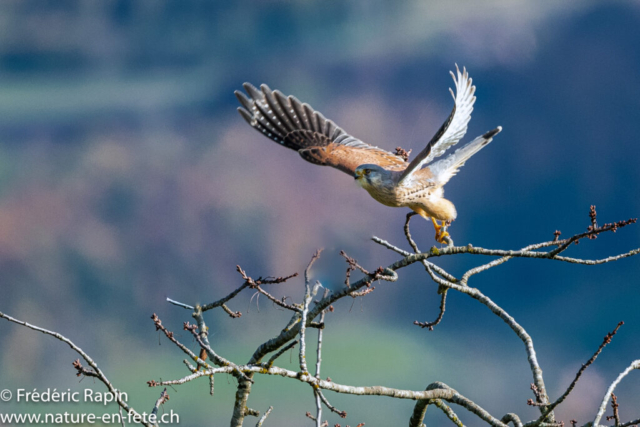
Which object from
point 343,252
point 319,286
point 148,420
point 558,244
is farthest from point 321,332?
point 558,244

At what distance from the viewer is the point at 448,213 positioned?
5.29 m

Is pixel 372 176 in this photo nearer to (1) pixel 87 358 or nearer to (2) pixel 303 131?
(2) pixel 303 131

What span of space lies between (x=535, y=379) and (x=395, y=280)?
1.88 metres

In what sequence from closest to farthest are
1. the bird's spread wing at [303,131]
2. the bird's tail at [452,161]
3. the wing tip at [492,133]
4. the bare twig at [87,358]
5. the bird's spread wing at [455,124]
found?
the bare twig at [87,358] → the bird's spread wing at [455,124] → the wing tip at [492,133] → the bird's tail at [452,161] → the bird's spread wing at [303,131]

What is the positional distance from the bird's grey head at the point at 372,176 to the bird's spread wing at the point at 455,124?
0.40 m

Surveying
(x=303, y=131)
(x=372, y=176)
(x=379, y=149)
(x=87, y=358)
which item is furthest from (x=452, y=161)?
(x=87, y=358)

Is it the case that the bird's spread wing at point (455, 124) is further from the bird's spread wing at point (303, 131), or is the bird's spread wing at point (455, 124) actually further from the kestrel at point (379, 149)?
the bird's spread wing at point (303, 131)

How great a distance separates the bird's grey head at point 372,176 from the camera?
5406 mm

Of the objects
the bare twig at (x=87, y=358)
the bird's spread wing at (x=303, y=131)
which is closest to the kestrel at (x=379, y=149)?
the bird's spread wing at (x=303, y=131)

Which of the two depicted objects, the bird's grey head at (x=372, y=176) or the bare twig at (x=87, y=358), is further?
the bird's grey head at (x=372, y=176)

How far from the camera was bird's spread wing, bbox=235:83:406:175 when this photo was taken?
21.3ft

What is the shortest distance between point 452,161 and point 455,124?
87cm

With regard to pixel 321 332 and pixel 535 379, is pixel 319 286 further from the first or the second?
pixel 535 379

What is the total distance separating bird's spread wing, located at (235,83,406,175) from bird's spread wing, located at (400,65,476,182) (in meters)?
1.44
